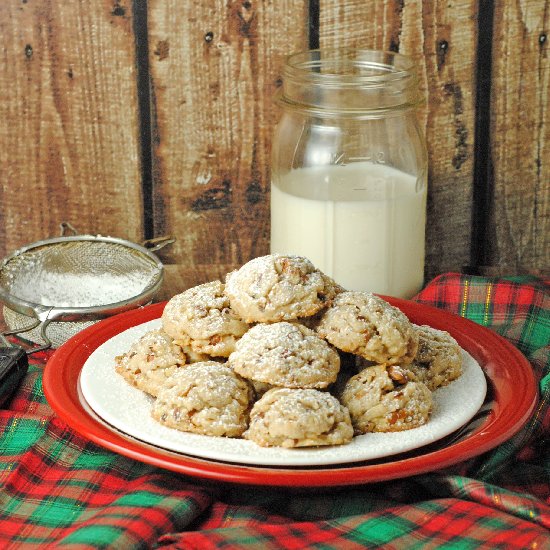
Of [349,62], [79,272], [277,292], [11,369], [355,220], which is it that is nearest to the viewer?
[277,292]

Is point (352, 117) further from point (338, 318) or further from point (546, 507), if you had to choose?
point (546, 507)

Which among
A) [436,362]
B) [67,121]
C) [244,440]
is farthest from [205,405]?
[67,121]

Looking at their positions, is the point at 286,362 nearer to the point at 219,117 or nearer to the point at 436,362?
the point at 436,362

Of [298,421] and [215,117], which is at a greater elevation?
[215,117]

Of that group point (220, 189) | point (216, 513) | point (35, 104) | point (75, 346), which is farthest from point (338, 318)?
point (35, 104)

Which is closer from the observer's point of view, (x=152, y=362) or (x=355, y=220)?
(x=152, y=362)

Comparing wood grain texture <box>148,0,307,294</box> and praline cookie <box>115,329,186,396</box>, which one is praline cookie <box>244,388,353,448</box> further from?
wood grain texture <box>148,0,307,294</box>

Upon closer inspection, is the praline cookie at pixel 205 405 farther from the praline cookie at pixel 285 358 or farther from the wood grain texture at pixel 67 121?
the wood grain texture at pixel 67 121
